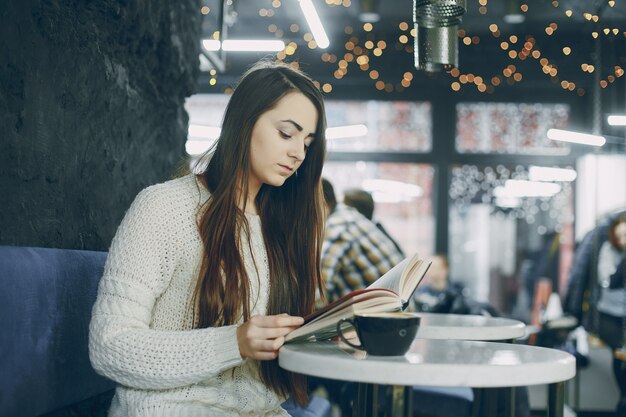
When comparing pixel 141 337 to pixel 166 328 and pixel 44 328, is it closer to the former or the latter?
pixel 166 328

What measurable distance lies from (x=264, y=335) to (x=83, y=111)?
963 mm

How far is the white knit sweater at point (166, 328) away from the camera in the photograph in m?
1.41

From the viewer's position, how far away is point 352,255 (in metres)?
3.72

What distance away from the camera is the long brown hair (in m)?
1.58

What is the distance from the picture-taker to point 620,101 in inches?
199

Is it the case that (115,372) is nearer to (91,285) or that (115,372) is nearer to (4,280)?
(4,280)

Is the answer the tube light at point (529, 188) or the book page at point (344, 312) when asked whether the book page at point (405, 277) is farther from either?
the tube light at point (529, 188)

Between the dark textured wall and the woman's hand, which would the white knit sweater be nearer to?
the woman's hand

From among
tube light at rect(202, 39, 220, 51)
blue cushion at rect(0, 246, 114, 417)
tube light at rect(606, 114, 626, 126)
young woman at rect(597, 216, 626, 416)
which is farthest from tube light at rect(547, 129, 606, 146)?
blue cushion at rect(0, 246, 114, 417)

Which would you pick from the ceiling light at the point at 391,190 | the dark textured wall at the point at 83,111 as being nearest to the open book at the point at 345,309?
the dark textured wall at the point at 83,111

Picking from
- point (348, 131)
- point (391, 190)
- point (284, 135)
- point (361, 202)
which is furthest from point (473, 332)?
point (391, 190)

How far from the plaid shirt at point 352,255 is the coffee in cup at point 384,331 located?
233cm

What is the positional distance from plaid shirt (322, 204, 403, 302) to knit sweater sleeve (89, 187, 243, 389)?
2.26m

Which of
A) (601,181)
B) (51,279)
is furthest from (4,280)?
(601,181)
